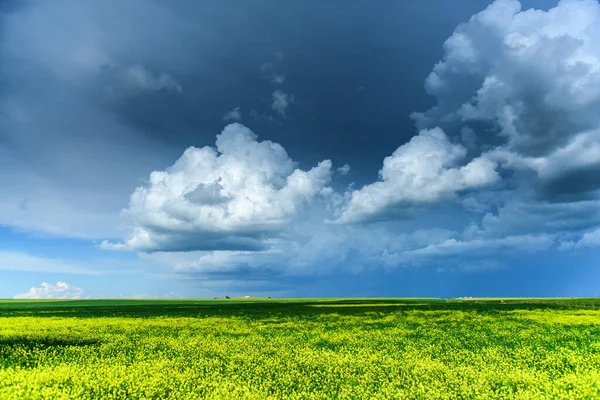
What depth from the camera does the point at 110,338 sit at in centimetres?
3578

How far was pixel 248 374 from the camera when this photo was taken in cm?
2105

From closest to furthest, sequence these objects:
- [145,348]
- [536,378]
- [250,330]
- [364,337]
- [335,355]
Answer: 1. [536,378]
2. [335,355]
3. [145,348]
4. [364,337]
5. [250,330]

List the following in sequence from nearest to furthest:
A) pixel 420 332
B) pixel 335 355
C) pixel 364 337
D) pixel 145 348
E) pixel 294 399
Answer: pixel 294 399
pixel 335 355
pixel 145 348
pixel 364 337
pixel 420 332

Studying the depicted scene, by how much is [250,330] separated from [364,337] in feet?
41.4

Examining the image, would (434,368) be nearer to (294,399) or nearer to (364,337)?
(294,399)

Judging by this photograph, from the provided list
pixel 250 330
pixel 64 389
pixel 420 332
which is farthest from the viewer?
pixel 250 330

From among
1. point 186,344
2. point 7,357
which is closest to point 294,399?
point 186,344

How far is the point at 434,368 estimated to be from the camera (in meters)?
21.8

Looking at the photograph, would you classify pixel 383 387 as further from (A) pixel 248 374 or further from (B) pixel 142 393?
(B) pixel 142 393

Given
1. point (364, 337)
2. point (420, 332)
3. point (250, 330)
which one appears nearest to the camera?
point (364, 337)

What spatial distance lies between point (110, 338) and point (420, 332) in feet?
91.9

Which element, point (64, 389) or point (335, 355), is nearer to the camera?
point (64, 389)

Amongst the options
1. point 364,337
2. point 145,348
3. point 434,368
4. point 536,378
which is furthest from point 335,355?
point 145,348

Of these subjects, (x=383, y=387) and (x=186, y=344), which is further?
(x=186, y=344)
